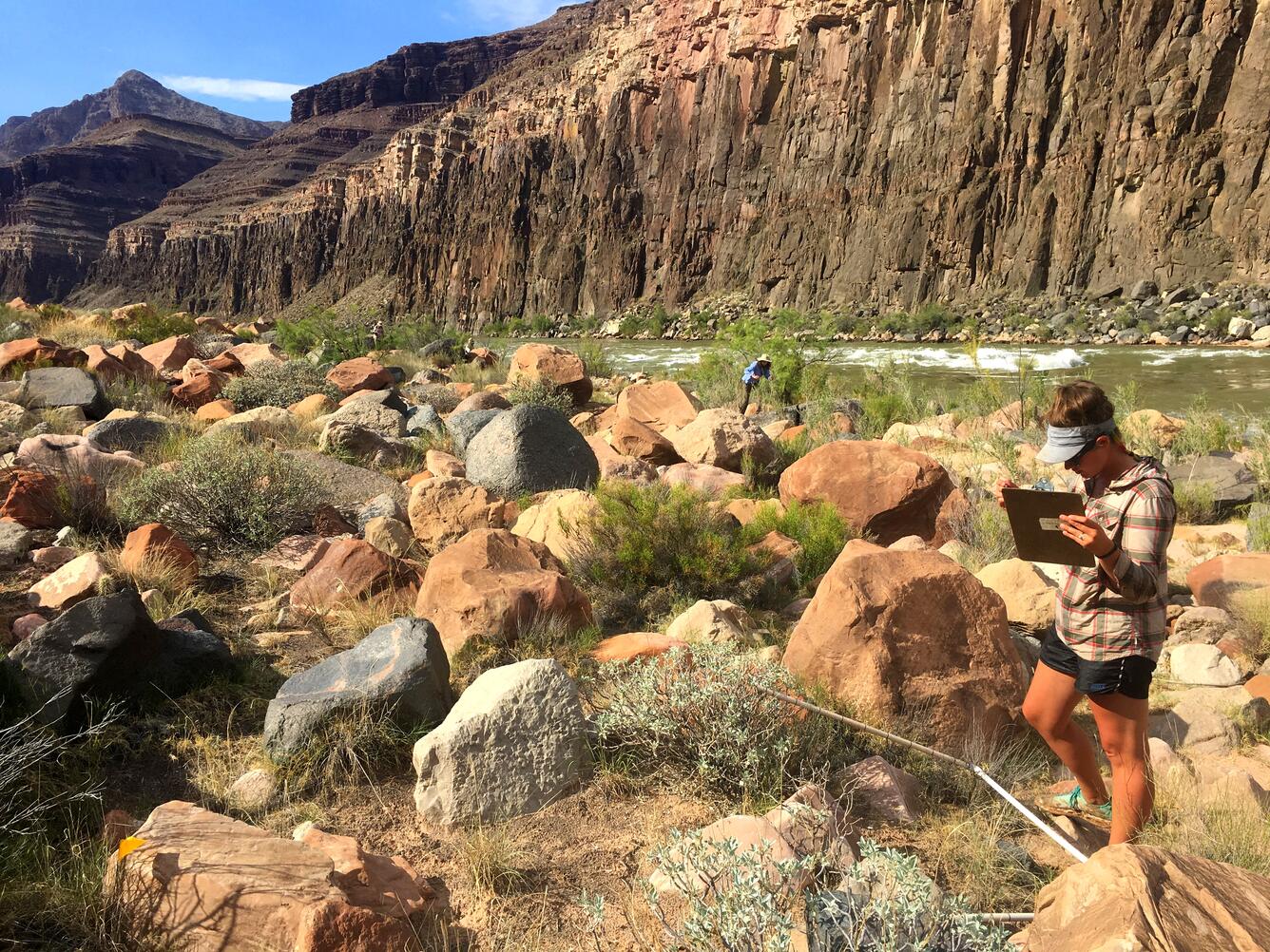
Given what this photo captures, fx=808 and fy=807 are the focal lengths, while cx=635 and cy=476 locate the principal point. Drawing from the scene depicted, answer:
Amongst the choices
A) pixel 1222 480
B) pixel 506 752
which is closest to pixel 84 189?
pixel 1222 480

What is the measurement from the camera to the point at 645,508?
4965 millimetres

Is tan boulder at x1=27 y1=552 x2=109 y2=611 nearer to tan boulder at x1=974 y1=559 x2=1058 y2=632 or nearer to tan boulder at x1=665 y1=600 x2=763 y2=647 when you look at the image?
tan boulder at x1=665 y1=600 x2=763 y2=647

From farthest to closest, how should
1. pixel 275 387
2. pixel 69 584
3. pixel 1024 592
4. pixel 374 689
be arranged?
pixel 275 387
pixel 1024 592
pixel 69 584
pixel 374 689

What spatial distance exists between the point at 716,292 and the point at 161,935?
57.6 m

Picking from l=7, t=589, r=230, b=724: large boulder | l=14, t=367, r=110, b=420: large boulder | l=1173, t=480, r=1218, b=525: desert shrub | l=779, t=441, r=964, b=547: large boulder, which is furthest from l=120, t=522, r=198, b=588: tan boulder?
l=1173, t=480, r=1218, b=525: desert shrub

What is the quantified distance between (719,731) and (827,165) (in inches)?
2131

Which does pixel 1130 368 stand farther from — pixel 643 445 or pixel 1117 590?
pixel 1117 590

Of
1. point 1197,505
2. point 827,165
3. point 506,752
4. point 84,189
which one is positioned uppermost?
point 84,189

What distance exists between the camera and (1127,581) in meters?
2.38

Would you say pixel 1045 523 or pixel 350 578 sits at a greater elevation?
pixel 1045 523

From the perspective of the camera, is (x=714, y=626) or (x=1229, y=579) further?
(x=1229, y=579)

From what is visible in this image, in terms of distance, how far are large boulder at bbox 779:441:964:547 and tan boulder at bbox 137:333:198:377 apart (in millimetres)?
9910

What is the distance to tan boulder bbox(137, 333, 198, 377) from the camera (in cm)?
1190

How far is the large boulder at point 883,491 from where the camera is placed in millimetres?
5602
